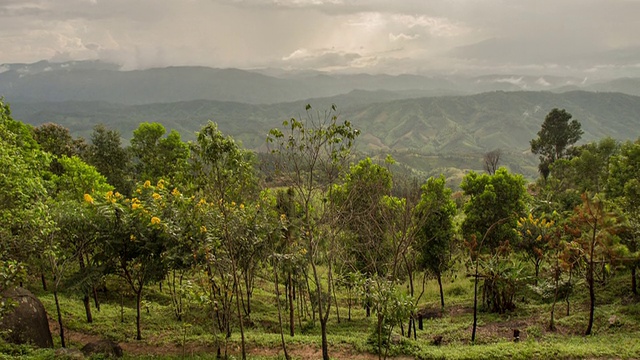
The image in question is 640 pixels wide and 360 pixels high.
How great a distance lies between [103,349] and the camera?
13.6 m

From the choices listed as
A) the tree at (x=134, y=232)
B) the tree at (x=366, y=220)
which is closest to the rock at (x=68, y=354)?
the tree at (x=134, y=232)

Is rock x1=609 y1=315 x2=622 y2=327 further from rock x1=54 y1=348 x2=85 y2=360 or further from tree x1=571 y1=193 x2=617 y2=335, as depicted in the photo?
rock x1=54 y1=348 x2=85 y2=360

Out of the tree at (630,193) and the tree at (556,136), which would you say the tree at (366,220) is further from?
the tree at (556,136)

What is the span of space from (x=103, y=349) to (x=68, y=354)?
56.0 inches

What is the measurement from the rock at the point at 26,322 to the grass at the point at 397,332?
3.74 ft

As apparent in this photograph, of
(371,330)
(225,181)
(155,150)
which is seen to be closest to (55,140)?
(155,150)

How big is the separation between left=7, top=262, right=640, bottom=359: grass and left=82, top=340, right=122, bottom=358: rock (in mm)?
571

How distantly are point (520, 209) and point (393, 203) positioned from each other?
9224mm

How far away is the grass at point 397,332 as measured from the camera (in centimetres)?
1453

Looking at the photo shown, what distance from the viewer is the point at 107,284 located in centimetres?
2444

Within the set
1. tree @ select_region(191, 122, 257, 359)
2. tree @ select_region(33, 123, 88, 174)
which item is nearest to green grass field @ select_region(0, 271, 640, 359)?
tree @ select_region(191, 122, 257, 359)

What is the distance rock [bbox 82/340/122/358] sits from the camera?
43.7ft

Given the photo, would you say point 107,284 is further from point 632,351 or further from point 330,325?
point 632,351

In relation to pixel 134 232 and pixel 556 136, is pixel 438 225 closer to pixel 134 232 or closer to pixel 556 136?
pixel 134 232
